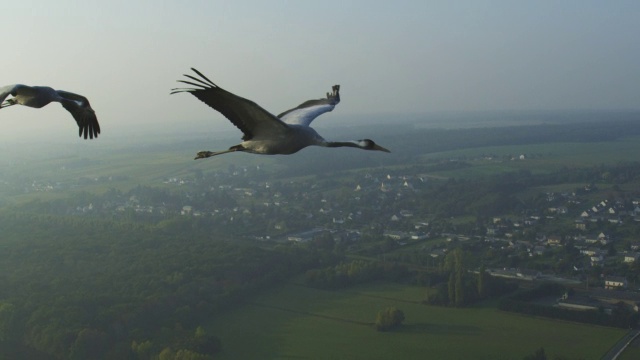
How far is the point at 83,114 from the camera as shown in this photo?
11.6ft

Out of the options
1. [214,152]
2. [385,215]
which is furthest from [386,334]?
[385,215]

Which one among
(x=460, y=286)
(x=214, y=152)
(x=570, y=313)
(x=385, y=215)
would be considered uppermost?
(x=214, y=152)

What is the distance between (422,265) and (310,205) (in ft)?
75.9

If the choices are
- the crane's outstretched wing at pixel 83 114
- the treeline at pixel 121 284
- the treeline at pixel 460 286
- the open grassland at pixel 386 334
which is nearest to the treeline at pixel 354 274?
the treeline at pixel 460 286

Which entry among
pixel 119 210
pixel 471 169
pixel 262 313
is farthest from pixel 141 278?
pixel 471 169

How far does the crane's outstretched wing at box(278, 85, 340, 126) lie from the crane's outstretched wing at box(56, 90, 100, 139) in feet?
3.71

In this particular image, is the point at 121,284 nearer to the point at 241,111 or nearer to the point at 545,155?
the point at 241,111

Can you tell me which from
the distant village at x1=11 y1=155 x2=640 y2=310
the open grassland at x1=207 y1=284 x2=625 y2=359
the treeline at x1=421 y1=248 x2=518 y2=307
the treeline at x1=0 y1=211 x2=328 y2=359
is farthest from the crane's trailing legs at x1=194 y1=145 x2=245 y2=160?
the distant village at x1=11 y1=155 x2=640 y2=310

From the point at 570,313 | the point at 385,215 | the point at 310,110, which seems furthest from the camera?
the point at 385,215

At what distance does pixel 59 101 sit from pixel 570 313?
2492 centimetres

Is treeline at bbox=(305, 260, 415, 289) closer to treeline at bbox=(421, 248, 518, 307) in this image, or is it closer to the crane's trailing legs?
treeline at bbox=(421, 248, 518, 307)

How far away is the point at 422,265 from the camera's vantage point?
33.4 m

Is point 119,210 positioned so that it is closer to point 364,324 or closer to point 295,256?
point 295,256

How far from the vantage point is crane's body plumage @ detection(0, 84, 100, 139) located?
2.79 metres
